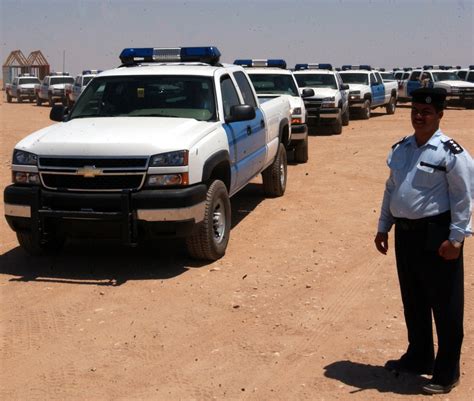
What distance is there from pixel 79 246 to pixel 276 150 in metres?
3.32

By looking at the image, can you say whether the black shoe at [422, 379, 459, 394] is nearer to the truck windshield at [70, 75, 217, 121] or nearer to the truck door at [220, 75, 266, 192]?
the truck door at [220, 75, 266, 192]

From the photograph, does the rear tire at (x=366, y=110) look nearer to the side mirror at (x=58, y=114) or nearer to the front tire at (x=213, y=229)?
the side mirror at (x=58, y=114)

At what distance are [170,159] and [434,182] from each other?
280 centimetres

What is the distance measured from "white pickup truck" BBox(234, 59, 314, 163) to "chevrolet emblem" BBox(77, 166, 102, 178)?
23.9 ft

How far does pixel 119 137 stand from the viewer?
623 centimetres

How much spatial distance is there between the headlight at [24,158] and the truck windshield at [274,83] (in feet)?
27.2

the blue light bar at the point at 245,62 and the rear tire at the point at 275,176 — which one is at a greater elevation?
the blue light bar at the point at 245,62

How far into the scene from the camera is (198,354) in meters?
4.67

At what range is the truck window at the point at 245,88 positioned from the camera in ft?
27.5

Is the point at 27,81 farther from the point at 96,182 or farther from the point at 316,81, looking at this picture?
the point at 96,182

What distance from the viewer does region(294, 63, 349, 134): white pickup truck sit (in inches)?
736

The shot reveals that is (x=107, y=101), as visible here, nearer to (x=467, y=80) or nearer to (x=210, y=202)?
(x=210, y=202)

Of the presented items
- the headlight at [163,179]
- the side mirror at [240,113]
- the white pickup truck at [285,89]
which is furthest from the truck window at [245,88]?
the white pickup truck at [285,89]

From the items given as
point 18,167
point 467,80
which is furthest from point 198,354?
point 467,80
